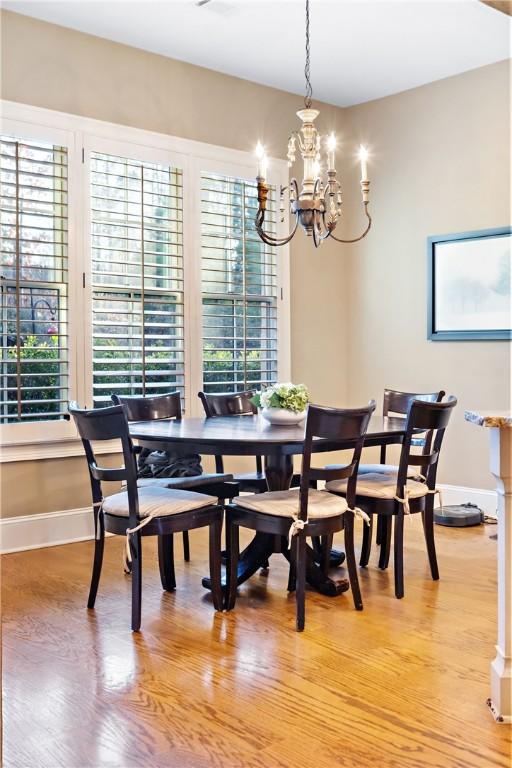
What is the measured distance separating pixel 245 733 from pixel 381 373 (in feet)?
13.4

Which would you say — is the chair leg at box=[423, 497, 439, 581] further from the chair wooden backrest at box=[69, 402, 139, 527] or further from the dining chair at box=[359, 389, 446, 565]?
the chair wooden backrest at box=[69, 402, 139, 527]

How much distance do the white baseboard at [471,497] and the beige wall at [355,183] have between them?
0.22 ft

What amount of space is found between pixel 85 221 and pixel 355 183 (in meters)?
2.41

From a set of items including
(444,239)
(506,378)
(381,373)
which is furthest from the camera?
(381,373)

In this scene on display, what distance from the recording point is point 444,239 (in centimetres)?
557

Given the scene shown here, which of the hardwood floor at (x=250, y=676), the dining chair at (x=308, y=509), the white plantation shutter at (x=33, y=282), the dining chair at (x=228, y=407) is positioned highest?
the white plantation shutter at (x=33, y=282)

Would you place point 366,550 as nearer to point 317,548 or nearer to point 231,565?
point 317,548

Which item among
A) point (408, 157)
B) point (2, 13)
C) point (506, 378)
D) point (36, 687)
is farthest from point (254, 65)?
point (36, 687)

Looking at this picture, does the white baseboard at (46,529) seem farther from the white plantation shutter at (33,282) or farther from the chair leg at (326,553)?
the chair leg at (326,553)

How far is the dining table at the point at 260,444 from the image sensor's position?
3.31m

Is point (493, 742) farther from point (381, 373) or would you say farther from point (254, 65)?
point (254, 65)

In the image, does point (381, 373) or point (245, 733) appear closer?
point (245, 733)

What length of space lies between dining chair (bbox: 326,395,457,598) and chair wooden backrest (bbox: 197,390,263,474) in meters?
0.87

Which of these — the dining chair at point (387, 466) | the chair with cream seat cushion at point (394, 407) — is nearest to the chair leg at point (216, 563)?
the dining chair at point (387, 466)
